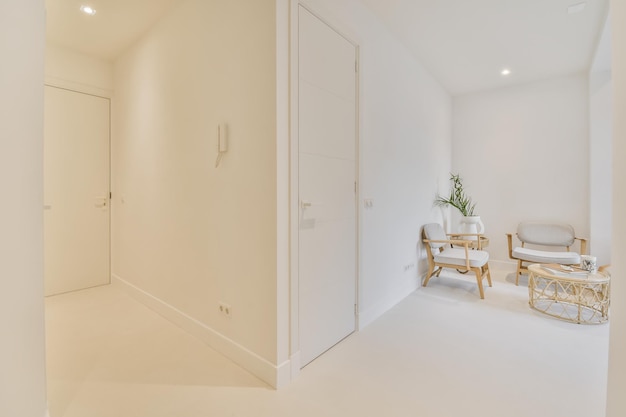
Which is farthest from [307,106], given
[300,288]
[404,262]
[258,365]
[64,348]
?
[64,348]

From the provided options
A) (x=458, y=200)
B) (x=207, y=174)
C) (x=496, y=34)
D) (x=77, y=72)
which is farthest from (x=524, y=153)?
(x=77, y=72)

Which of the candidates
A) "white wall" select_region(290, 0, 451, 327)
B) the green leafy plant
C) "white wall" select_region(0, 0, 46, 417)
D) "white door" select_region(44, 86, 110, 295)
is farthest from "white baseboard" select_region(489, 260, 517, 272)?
"white door" select_region(44, 86, 110, 295)

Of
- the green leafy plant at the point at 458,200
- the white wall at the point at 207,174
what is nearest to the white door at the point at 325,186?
the white wall at the point at 207,174

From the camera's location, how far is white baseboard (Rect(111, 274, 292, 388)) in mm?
1765

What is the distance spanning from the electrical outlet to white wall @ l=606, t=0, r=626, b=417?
1973mm

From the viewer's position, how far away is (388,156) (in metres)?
3.03

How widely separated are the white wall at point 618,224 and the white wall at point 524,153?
13.3 feet

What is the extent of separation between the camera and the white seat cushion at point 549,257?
11.4ft

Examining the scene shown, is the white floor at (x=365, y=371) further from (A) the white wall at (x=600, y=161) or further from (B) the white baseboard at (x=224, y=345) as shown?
(A) the white wall at (x=600, y=161)

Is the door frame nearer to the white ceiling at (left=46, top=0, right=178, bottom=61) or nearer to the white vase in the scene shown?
the white ceiling at (left=46, top=0, right=178, bottom=61)

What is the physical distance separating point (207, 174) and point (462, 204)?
399 cm

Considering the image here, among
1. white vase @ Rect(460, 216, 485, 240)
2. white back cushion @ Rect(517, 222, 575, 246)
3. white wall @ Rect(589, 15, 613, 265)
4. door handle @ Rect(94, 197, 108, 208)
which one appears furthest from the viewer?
white vase @ Rect(460, 216, 485, 240)

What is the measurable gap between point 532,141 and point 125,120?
5786 mm

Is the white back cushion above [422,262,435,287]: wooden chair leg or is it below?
above
